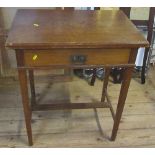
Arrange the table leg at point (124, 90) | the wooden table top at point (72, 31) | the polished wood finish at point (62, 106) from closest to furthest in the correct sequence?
the wooden table top at point (72, 31)
the table leg at point (124, 90)
the polished wood finish at point (62, 106)

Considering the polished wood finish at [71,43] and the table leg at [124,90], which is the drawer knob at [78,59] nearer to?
the polished wood finish at [71,43]

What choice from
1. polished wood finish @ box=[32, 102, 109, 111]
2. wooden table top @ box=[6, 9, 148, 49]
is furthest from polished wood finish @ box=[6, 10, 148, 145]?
polished wood finish @ box=[32, 102, 109, 111]

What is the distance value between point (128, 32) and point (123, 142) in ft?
2.20

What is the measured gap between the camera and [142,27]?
1863 millimetres

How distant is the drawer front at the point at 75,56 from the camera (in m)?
1.00

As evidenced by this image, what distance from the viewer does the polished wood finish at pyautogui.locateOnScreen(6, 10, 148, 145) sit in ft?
3.16

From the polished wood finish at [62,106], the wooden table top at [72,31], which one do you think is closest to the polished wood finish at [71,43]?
the wooden table top at [72,31]

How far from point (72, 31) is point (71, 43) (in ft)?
0.40

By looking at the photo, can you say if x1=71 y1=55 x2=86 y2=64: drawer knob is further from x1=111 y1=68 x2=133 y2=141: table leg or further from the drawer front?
x1=111 y1=68 x2=133 y2=141: table leg

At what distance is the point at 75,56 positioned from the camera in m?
1.01

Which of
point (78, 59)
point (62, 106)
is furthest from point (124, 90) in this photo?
point (62, 106)

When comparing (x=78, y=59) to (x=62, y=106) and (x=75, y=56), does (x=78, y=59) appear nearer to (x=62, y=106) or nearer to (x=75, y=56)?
(x=75, y=56)
